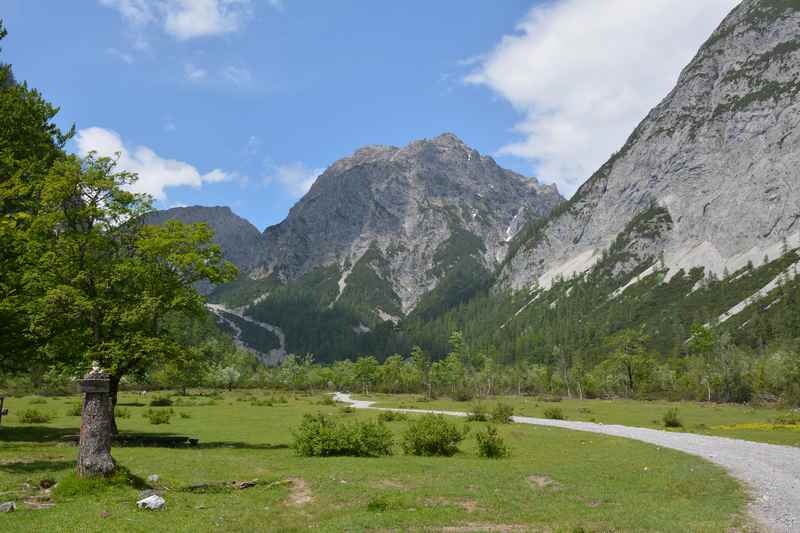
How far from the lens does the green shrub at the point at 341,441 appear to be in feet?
102

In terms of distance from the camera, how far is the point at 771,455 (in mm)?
32344

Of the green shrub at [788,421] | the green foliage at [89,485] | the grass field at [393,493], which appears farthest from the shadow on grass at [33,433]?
the green shrub at [788,421]

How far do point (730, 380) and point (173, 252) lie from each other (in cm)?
10170

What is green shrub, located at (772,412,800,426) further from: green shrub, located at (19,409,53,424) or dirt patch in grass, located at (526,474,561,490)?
green shrub, located at (19,409,53,424)

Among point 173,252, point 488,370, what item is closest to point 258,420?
point 173,252

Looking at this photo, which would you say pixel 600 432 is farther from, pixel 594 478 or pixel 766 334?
pixel 766 334

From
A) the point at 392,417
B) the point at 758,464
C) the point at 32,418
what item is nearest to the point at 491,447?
the point at 758,464

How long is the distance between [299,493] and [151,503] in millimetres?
5493

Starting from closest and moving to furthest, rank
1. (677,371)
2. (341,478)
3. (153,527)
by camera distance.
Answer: (153,527), (341,478), (677,371)

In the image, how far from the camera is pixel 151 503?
56.0ft

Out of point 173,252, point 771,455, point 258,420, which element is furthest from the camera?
point 258,420

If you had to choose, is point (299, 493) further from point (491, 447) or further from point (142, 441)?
point (142, 441)

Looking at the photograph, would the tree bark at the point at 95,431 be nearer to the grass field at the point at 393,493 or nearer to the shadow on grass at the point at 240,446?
the grass field at the point at 393,493

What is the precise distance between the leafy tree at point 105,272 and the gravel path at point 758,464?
31.7 metres
